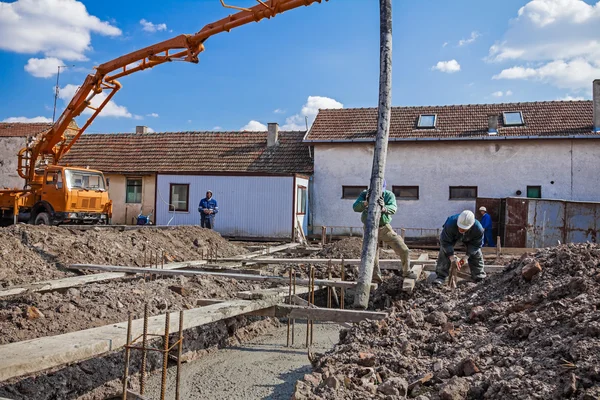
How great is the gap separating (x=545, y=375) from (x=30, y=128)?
32.5m

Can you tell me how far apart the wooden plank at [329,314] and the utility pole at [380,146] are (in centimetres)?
54

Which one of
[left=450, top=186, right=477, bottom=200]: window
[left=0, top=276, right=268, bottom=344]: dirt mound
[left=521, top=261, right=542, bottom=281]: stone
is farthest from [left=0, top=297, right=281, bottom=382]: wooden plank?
[left=450, top=186, right=477, bottom=200]: window

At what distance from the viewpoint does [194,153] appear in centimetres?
2314

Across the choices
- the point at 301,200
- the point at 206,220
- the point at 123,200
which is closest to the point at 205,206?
the point at 206,220

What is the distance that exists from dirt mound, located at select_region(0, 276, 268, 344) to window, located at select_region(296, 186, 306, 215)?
10.3m

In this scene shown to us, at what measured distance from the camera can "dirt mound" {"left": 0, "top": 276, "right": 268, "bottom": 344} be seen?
574 centimetres

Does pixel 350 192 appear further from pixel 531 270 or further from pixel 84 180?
pixel 531 270

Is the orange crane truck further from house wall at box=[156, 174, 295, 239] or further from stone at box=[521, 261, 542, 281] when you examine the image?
stone at box=[521, 261, 542, 281]

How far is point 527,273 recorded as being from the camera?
6086 millimetres

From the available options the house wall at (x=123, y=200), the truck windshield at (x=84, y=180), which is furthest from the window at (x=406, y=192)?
the truck windshield at (x=84, y=180)

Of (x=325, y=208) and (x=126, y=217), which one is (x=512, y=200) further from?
(x=126, y=217)

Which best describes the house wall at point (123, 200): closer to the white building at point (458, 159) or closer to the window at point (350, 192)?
the white building at point (458, 159)

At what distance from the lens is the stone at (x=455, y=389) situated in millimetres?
3682

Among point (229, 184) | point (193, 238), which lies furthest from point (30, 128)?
point (193, 238)
